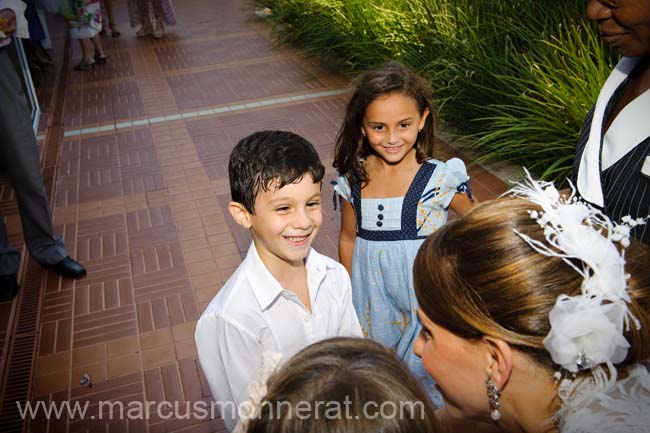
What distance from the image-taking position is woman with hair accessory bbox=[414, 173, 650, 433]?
1.23 meters

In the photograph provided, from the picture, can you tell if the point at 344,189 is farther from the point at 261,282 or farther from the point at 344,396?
the point at 344,396

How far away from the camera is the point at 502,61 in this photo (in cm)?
573

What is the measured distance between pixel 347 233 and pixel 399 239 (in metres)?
0.29

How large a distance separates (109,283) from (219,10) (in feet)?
37.9

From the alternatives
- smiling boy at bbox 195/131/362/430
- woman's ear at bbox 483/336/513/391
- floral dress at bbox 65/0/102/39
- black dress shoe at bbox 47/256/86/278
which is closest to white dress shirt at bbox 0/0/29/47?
black dress shoe at bbox 47/256/86/278

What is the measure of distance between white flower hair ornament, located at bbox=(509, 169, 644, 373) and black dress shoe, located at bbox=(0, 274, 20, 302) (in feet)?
12.8

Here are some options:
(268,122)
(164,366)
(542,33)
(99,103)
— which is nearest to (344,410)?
(164,366)

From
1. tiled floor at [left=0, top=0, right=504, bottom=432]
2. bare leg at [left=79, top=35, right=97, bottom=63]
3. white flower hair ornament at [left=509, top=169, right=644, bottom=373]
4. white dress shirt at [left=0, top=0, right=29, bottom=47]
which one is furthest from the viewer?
bare leg at [left=79, top=35, right=97, bottom=63]

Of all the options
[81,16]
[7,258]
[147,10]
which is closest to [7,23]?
[7,258]

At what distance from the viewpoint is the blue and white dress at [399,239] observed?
263 centimetres

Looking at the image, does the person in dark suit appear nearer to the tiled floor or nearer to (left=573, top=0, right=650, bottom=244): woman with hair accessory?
the tiled floor

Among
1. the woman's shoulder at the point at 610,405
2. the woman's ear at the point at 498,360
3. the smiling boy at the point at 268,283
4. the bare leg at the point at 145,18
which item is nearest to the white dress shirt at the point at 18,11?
the smiling boy at the point at 268,283

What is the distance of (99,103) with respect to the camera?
8.20 metres

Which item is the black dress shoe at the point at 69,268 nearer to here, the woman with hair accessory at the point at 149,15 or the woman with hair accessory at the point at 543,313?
the woman with hair accessory at the point at 543,313
